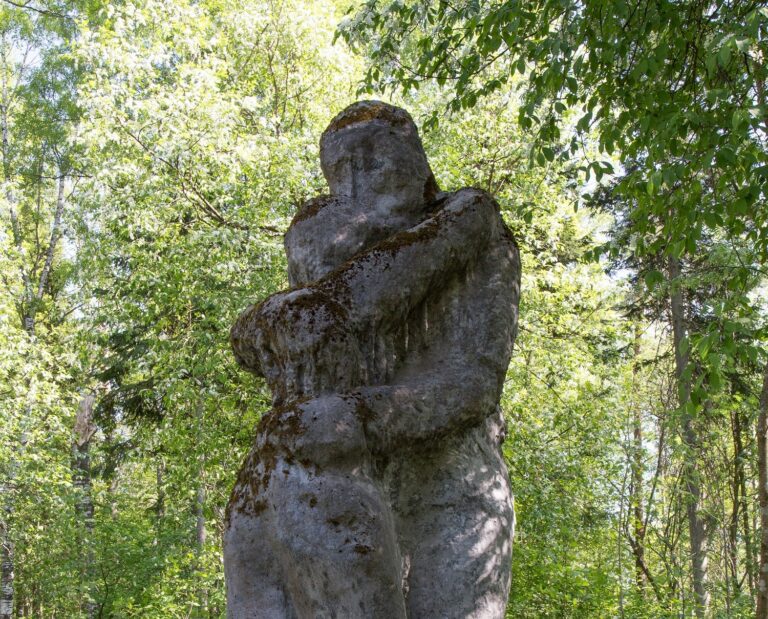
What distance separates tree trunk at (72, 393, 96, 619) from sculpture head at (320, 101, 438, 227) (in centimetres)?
938

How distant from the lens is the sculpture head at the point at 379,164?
3.61 meters

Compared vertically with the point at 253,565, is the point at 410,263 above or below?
above

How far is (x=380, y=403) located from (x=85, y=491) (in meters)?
11.8

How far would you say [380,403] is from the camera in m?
2.89

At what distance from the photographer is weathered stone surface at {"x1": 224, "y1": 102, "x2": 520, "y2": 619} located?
8.73ft

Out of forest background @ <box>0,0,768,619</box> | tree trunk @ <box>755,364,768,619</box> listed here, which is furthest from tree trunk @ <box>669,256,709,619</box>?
tree trunk @ <box>755,364,768,619</box>

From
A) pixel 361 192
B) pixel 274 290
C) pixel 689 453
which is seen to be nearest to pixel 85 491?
pixel 274 290

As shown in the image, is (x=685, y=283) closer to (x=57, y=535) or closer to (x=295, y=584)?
Result: (x=295, y=584)

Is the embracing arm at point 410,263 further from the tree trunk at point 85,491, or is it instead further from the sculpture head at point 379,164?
the tree trunk at point 85,491

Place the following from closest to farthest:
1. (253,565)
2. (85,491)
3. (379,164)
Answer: (253,565)
(379,164)
(85,491)

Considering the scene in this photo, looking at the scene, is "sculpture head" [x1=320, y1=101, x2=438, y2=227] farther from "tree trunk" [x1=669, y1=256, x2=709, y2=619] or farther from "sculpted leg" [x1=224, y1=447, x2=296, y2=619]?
"tree trunk" [x1=669, y1=256, x2=709, y2=619]

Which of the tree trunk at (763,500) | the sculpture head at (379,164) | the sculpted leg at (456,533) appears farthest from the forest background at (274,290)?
the sculpted leg at (456,533)

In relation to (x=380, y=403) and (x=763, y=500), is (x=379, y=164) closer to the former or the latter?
(x=380, y=403)

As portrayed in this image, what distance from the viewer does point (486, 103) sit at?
11.9 m
